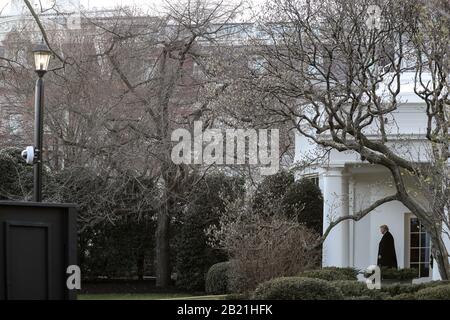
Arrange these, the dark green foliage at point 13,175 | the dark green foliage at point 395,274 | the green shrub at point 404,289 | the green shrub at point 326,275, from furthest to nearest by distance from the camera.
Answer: the dark green foliage at point 13,175 < the dark green foliage at point 395,274 < the green shrub at point 326,275 < the green shrub at point 404,289

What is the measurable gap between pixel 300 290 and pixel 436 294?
1996mm

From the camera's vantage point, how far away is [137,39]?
75.3ft

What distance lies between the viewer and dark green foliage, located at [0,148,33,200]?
79.0ft

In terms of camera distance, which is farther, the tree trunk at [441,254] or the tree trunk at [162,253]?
the tree trunk at [162,253]

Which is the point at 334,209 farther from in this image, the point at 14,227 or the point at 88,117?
the point at 14,227

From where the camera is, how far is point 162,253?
2562 cm

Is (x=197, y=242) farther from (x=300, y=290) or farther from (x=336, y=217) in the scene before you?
(x=300, y=290)

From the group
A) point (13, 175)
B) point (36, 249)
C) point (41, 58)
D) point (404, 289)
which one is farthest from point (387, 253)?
point (36, 249)

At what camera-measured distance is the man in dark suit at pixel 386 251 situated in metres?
21.4

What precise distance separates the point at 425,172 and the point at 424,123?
6.75m

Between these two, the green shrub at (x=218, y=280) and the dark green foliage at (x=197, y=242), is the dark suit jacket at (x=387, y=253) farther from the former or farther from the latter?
the dark green foliage at (x=197, y=242)

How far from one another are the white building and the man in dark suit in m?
0.92

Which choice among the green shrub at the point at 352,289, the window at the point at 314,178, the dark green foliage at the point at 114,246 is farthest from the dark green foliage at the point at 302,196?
the green shrub at the point at 352,289

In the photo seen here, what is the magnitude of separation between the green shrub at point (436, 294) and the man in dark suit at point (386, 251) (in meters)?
9.30
